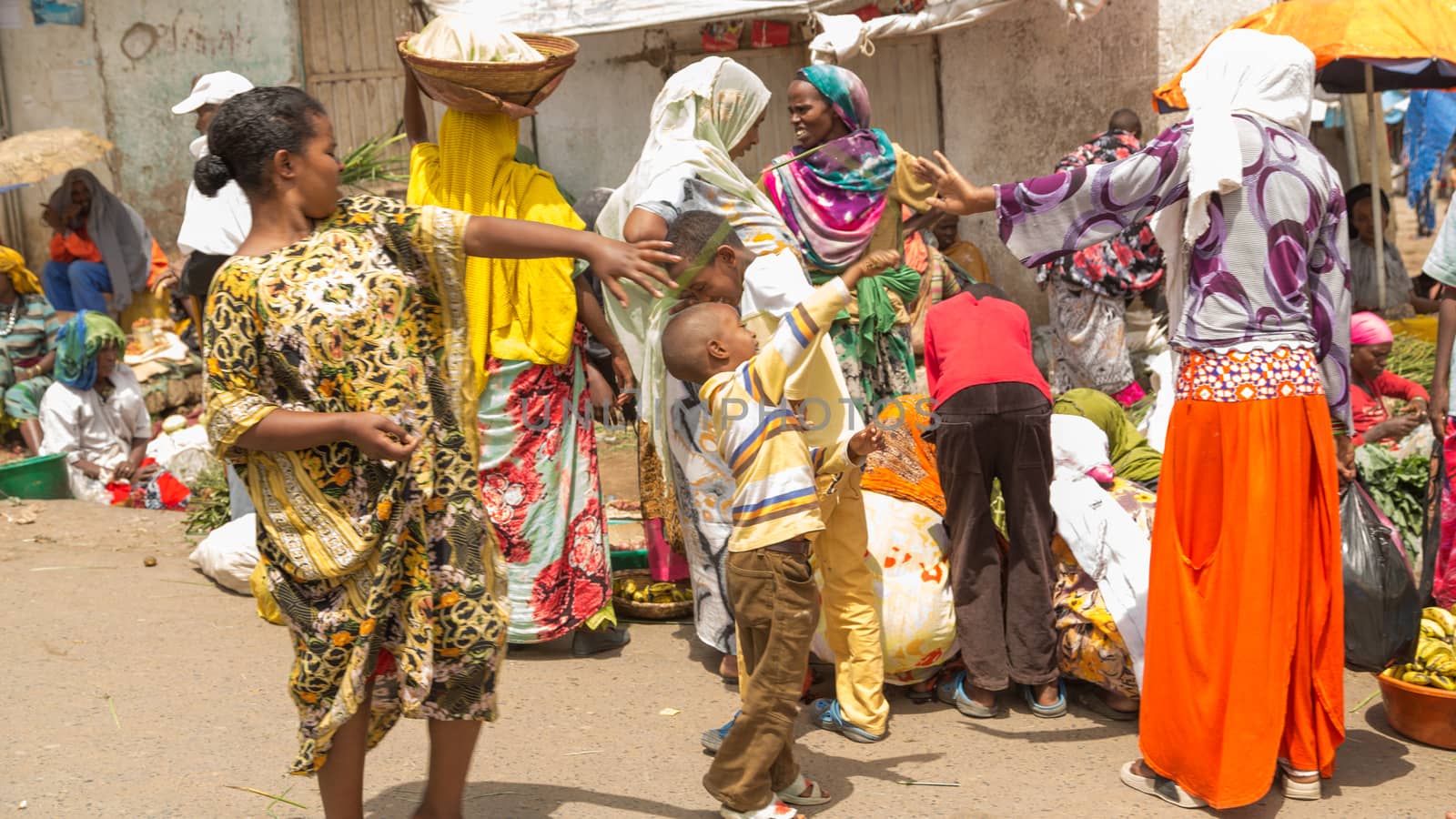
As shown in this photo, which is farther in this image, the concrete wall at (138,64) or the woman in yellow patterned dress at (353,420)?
the concrete wall at (138,64)

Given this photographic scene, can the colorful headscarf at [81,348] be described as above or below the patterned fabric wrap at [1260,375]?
above

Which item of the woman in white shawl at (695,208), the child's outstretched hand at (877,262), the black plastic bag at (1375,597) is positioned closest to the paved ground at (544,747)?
the black plastic bag at (1375,597)

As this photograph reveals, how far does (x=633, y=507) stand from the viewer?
7297mm

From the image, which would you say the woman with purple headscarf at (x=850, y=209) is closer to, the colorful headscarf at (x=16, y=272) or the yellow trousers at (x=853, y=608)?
the yellow trousers at (x=853, y=608)

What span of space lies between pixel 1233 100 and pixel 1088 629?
5.85 ft

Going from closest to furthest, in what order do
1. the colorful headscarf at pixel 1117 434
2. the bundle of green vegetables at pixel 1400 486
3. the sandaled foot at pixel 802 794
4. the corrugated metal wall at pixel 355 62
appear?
the sandaled foot at pixel 802 794
the colorful headscarf at pixel 1117 434
the bundle of green vegetables at pixel 1400 486
the corrugated metal wall at pixel 355 62

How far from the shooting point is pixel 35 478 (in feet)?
26.3

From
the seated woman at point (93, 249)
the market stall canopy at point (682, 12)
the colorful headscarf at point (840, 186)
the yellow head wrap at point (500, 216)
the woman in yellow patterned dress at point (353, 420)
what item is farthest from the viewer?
the seated woman at point (93, 249)

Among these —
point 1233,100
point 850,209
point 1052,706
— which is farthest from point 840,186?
point 1052,706

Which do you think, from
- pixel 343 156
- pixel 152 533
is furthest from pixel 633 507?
pixel 343 156

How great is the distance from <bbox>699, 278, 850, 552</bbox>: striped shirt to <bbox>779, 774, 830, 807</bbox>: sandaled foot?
71 centimetres

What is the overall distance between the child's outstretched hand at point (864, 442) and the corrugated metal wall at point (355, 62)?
9.41 meters

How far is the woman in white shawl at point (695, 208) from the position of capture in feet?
15.8

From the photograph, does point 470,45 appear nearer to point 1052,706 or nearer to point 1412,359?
point 1052,706
